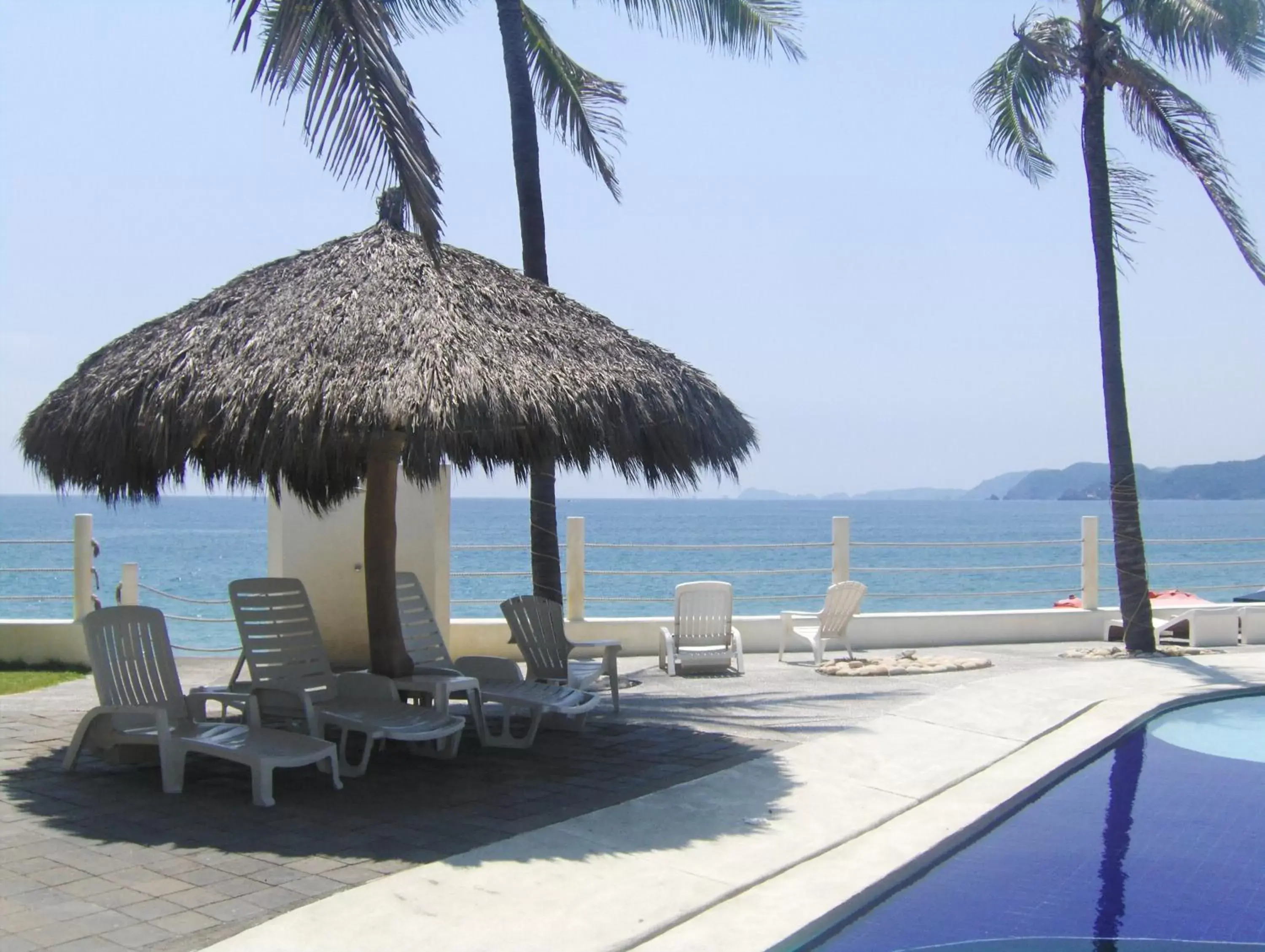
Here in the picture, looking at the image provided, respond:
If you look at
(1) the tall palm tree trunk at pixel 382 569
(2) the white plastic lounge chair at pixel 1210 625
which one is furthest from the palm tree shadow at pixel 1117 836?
(2) the white plastic lounge chair at pixel 1210 625

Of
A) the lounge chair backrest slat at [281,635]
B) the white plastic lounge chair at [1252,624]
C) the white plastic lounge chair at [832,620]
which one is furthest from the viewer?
the white plastic lounge chair at [1252,624]

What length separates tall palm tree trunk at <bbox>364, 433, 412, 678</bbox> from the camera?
288 inches

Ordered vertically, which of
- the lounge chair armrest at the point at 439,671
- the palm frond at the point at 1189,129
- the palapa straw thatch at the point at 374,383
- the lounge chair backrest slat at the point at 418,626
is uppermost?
the palm frond at the point at 1189,129

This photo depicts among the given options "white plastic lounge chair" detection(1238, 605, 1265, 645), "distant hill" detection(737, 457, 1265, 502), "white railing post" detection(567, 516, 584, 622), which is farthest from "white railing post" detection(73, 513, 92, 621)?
"distant hill" detection(737, 457, 1265, 502)

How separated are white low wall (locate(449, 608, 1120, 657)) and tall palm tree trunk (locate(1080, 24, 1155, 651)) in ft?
3.95

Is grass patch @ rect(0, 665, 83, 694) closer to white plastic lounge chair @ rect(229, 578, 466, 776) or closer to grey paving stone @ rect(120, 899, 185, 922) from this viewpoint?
white plastic lounge chair @ rect(229, 578, 466, 776)

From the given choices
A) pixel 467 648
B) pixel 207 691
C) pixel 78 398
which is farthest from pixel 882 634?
pixel 78 398

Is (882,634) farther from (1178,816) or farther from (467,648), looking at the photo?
(1178,816)

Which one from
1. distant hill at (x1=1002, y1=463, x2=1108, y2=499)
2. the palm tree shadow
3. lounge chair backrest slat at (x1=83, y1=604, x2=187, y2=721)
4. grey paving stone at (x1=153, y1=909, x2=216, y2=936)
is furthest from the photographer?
distant hill at (x1=1002, y1=463, x2=1108, y2=499)

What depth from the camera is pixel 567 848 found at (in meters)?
5.00

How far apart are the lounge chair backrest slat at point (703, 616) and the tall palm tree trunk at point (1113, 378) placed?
446 cm

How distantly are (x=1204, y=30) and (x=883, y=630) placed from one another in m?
6.80

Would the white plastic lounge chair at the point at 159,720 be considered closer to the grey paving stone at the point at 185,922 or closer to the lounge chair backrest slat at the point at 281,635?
the lounge chair backrest slat at the point at 281,635

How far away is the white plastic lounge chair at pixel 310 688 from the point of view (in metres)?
6.27
